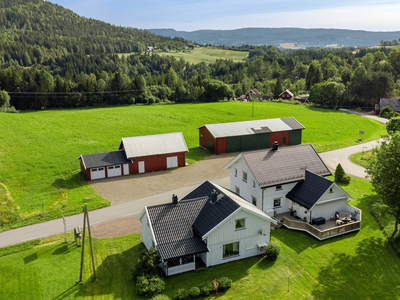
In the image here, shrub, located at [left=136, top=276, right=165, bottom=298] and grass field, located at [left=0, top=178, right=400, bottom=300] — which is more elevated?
shrub, located at [left=136, top=276, right=165, bottom=298]

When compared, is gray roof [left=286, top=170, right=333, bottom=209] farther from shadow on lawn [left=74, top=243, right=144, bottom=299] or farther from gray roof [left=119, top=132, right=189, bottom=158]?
gray roof [left=119, top=132, right=189, bottom=158]

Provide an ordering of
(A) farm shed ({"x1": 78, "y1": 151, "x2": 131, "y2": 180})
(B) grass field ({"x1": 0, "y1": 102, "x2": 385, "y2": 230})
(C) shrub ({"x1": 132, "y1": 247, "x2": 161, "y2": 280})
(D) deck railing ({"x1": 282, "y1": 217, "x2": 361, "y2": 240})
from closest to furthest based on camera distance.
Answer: (C) shrub ({"x1": 132, "y1": 247, "x2": 161, "y2": 280}) < (D) deck railing ({"x1": 282, "y1": 217, "x2": 361, "y2": 240}) < (B) grass field ({"x1": 0, "y1": 102, "x2": 385, "y2": 230}) < (A) farm shed ({"x1": 78, "y1": 151, "x2": 131, "y2": 180})

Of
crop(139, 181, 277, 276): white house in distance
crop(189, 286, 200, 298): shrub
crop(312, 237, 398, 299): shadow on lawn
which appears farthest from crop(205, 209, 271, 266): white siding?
crop(312, 237, 398, 299): shadow on lawn

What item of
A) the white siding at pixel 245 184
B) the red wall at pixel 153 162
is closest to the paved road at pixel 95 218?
the white siding at pixel 245 184

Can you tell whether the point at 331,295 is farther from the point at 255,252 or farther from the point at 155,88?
the point at 155,88

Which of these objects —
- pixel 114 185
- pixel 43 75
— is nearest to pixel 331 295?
pixel 114 185

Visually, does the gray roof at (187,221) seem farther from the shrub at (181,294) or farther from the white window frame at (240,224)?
the shrub at (181,294)

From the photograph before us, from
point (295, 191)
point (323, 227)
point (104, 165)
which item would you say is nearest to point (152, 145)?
point (104, 165)
